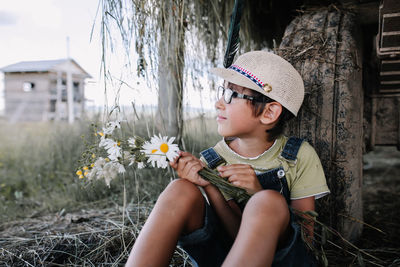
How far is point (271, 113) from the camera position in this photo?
1.44m

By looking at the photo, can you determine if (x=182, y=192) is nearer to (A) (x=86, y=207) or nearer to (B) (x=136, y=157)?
(B) (x=136, y=157)

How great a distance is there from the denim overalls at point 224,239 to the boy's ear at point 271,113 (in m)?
0.12

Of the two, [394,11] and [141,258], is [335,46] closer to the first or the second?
[394,11]

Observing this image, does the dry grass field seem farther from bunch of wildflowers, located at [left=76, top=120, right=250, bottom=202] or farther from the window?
the window

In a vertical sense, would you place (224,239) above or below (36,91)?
below

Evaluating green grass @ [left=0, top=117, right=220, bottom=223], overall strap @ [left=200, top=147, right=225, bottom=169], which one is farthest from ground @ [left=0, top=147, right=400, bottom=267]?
overall strap @ [left=200, top=147, right=225, bottom=169]

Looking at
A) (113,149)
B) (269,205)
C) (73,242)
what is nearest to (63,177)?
(73,242)

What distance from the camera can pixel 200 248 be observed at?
121 cm

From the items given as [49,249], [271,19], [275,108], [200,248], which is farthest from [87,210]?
[271,19]

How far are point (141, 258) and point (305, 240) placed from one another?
61cm

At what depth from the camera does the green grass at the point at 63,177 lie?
99.3 inches

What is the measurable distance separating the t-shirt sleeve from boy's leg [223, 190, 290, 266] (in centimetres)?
32

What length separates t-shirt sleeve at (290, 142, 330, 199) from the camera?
1335 millimetres

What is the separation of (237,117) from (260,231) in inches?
23.3
